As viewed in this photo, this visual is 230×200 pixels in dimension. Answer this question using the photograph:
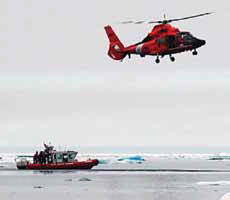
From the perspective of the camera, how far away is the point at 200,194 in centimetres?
8331

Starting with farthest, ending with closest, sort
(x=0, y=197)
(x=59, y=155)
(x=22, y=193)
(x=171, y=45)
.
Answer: (x=59, y=155)
(x=22, y=193)
(x=0, y=197)
(x=171, y=45)

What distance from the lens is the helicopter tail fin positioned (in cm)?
7558

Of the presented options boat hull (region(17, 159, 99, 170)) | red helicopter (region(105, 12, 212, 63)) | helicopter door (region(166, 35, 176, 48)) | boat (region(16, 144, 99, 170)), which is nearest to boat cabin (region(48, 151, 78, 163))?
boat (region(16, 144, 99, 170))

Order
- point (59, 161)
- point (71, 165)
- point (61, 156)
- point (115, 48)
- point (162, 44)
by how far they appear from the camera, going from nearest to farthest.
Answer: point (162, 44) < point (115, 48) < point (61, 156) < point (71, 165) < point (59, 161)

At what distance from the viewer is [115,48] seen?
3000 inches

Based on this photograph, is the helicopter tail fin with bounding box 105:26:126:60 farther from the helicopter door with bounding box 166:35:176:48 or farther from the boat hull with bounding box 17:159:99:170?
the boat hull with bounding box 17:159:99:170

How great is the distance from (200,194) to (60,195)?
1337 cm

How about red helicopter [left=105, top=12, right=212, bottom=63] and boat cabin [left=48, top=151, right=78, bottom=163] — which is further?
boat cabin [left=48, top=151, right=78, bottom=163]

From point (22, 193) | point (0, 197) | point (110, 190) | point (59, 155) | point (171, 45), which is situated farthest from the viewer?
point (59, 155)

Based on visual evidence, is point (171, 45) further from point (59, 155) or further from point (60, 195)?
point (59, 155)

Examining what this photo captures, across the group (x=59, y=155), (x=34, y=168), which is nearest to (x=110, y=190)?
(x=59, y=155)

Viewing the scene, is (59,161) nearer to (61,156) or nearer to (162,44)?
(61,156)

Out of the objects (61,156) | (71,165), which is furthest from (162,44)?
(71,165)

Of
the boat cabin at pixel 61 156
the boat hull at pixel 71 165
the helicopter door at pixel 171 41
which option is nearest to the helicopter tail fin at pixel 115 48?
the helicopter door at pixel 171 41
